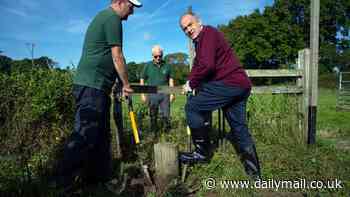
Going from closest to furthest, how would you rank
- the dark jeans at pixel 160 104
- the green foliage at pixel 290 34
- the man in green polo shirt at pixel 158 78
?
the dark jeans at pixel 160 104 → the man in green polo shirt at pixel 158 78 → the green foliage at pixel 290 34

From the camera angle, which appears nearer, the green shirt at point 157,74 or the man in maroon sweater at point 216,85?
the man in maroon sweater at point 216,85

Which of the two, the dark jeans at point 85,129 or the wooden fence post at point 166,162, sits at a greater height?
the dark jeans at point 85,129

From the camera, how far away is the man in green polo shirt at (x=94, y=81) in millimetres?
3357

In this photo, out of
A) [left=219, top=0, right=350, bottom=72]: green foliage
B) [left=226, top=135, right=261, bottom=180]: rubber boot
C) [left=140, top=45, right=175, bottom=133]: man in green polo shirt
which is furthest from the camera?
[left=219, top=0, right=350, bottom=72]: green foliage

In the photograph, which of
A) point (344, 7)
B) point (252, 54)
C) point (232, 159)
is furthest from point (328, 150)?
point (344, 7)

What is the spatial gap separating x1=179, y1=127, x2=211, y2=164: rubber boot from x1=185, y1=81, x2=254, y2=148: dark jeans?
0.39ft

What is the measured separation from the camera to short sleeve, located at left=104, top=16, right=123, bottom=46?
3.36 meters

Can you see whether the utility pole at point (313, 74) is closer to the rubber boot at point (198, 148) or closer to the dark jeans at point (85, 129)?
the rubber boot at point (198, 148)

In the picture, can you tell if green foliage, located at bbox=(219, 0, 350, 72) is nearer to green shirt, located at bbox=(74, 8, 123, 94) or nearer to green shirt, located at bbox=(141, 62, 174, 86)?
green shirt, located at bbox=(141, 62, 174, 86)


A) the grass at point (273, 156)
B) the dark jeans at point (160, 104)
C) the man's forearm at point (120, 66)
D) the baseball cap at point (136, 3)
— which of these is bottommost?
the grass at point (273, 156)

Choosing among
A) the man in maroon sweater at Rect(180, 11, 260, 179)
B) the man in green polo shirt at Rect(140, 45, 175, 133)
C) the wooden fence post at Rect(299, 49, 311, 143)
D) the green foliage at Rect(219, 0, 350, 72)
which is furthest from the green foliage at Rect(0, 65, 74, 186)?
the green foliage at Rect(219, 0, 350, 72)

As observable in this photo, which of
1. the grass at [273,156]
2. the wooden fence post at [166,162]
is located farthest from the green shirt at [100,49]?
the grass at [273,156]

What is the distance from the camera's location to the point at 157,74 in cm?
668

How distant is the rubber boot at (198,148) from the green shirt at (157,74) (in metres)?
2.72
